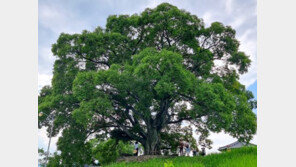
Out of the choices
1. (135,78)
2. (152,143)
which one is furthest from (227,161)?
(152,143)

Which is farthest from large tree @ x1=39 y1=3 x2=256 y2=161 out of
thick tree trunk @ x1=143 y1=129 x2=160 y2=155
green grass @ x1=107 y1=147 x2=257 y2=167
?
green grass @ x1=107 y1=147 x2=257 y2=167

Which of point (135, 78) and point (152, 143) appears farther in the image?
point (152, 143)

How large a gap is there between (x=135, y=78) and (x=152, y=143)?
5.07 meters

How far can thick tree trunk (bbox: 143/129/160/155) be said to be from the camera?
47.2 feet

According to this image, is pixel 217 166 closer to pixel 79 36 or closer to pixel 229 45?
pixel 229 45

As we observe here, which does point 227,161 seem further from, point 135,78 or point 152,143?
point 152,143

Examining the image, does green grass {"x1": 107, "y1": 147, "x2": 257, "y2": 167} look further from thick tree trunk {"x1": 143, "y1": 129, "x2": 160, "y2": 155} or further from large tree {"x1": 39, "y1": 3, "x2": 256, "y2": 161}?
thick tree trunk {"x1": 143, "y1": 129, "x2": 160, "y2": 155}

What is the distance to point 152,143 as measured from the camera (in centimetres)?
1459

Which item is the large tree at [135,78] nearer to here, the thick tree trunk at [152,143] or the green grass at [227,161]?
the thick tree trunk at [152,143]

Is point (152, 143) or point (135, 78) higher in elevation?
point (135, 78)

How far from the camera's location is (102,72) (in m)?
12.1

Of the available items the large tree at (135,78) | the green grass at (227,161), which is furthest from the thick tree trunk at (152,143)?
the green grass at (227,161)

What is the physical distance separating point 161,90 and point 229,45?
7107 mm

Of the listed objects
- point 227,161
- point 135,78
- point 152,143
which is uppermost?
point 135,78
